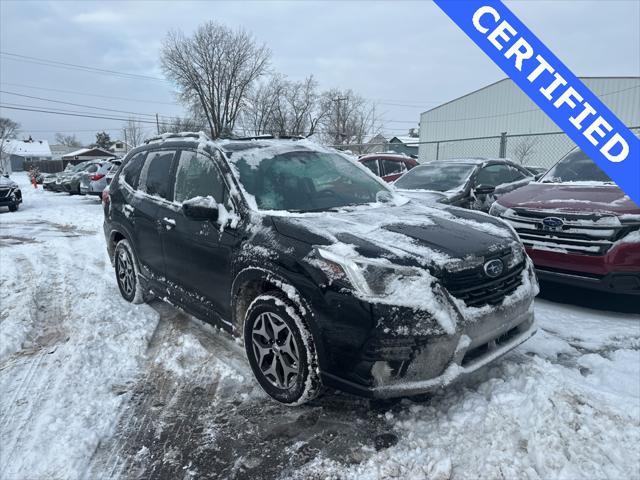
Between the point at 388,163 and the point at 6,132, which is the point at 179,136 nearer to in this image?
the point at 388,163

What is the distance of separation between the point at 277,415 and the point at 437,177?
6276mm

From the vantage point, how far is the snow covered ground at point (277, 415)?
2461mm

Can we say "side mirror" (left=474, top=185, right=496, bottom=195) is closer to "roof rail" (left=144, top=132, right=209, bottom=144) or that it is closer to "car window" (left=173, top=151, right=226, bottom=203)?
"roof rail" (left=144, top=132, right=209, bottom=144)

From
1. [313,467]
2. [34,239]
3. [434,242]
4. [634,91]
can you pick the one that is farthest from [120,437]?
[634,91]

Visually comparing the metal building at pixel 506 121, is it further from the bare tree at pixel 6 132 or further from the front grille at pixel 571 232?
the bare tree at pixel 6 132

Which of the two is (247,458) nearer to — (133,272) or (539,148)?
(133,272)

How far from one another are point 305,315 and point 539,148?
2448cm

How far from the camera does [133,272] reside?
16.3 feet

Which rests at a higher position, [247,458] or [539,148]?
[539,148]

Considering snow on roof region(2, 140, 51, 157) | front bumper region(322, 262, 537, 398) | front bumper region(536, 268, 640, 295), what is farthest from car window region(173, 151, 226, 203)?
snow on roof region(2, 140, 51, 157)

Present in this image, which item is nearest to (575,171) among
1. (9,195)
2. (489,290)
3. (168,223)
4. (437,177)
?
(437,177)

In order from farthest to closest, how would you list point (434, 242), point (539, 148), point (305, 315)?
point (539, 148), point (434, 242), point (305, 315)

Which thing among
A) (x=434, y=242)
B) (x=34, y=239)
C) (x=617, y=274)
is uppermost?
(x=434, y=242)

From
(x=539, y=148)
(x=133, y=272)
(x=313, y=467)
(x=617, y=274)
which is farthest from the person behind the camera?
(x=539, y=148)
